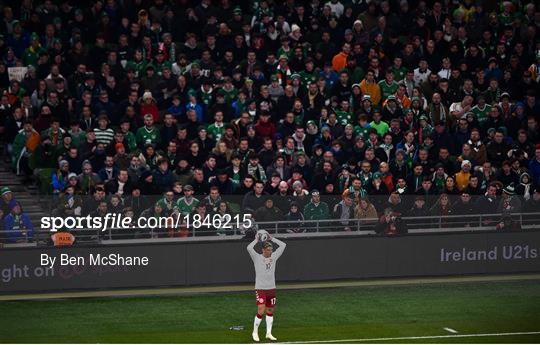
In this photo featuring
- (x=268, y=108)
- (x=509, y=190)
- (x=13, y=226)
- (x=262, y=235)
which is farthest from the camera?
(x=268, y=108)

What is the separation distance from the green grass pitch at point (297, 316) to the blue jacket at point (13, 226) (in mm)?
1371

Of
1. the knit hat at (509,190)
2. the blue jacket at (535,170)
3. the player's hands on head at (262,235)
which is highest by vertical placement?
the blue jacket at (535,170)

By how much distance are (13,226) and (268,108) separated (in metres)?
6.88

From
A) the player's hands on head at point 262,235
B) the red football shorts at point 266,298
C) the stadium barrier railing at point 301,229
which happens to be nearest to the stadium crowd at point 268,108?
the stadium barrier railing at point 301,229

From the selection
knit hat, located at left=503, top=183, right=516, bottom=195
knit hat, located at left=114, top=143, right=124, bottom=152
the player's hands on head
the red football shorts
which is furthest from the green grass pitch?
knit hat, located at left=114, top=143, right=124, bottom=152

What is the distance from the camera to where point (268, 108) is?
91.8 feet

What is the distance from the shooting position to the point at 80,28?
2900cm

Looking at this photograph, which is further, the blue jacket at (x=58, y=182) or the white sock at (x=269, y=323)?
the blue jacket at (x=58, y=182)

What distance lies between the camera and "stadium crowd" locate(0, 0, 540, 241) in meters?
25.8

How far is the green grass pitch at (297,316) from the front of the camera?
71.0ft

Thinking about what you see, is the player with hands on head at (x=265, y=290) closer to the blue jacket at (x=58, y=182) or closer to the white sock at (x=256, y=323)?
the white sock at (x=256, y=323)

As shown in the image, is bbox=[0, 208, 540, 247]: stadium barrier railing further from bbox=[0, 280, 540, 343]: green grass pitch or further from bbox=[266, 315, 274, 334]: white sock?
bbox=[266, 315, 274, 334]: white sock

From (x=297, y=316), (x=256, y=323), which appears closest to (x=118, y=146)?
(x=297, y=316)

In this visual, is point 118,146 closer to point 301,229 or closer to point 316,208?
point 301,229
